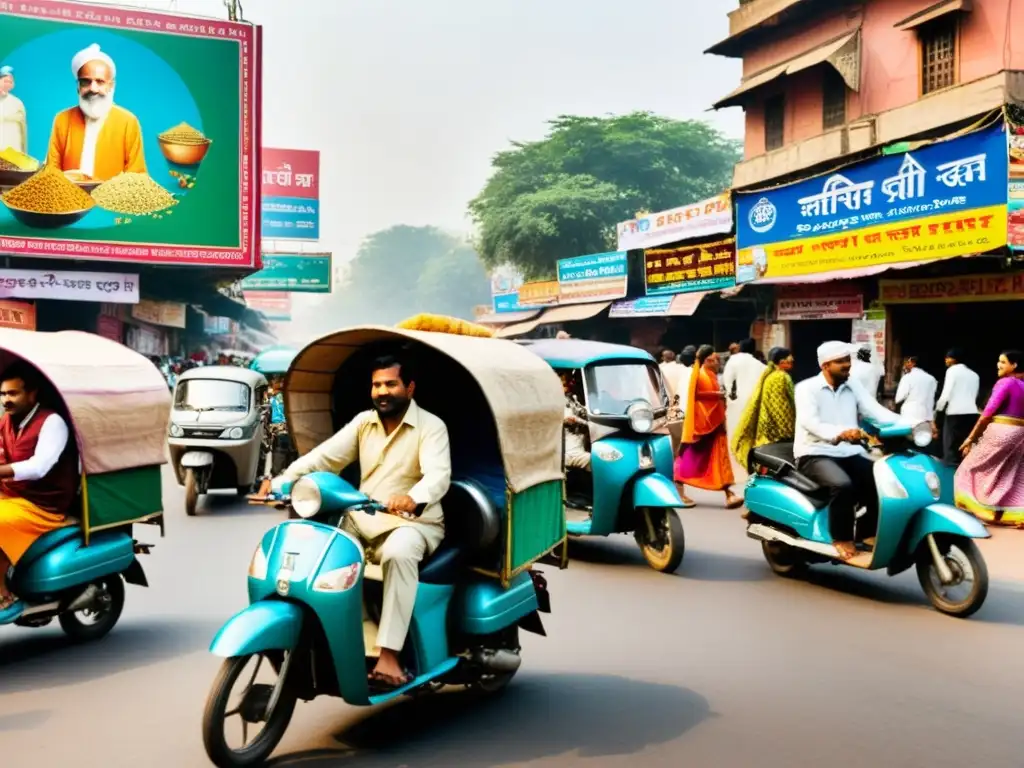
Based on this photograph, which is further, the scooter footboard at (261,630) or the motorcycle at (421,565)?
the motorcycle at (421,565)

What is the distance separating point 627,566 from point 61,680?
4038 mm

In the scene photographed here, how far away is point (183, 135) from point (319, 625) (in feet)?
81.9

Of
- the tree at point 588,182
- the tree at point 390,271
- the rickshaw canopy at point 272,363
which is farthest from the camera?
the tree at point 390,271

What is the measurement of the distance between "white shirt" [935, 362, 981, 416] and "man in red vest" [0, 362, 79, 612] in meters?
9.35

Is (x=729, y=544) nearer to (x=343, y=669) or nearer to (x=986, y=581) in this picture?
(x=986, y=581)

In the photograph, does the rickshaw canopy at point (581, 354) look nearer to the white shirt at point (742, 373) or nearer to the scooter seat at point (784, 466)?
the scooter seat at point (784, 466)

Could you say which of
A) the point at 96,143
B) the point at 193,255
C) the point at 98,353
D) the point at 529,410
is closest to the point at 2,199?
the point at 96,143

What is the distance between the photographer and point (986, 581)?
572 centimetres

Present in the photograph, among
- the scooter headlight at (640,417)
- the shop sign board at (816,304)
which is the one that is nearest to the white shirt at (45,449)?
the scooter headlight at (640,417)

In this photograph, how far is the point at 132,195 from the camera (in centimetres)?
2581

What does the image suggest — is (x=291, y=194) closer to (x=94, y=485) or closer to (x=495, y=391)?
(x=94, y=485)

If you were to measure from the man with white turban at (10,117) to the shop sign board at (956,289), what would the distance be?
20482mm

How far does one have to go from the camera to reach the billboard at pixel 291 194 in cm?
3872

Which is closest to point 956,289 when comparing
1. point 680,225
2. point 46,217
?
point 680,225
